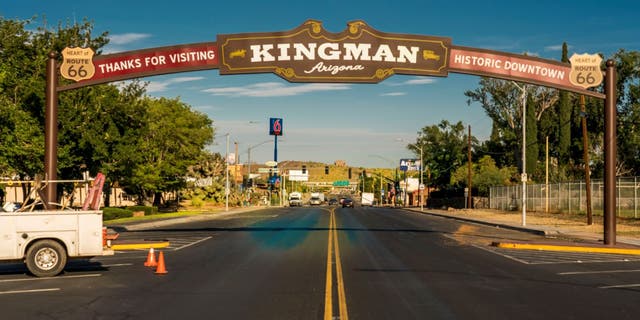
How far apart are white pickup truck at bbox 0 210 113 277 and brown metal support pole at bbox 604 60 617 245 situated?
17627 mm

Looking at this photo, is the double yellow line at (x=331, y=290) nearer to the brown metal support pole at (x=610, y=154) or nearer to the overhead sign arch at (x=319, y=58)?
the overhead sign arch at (x=319, y=58)

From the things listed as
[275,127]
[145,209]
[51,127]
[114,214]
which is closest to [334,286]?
[51,127]

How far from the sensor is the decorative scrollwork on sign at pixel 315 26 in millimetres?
25312

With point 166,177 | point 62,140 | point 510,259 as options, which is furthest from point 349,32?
point 166,177

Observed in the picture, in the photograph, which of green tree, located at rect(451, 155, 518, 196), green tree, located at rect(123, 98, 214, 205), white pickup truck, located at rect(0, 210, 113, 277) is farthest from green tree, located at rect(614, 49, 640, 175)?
white pickup truck, located at rect(0, 210, 113, 277)

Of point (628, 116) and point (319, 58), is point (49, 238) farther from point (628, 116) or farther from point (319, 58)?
point (628, 116)

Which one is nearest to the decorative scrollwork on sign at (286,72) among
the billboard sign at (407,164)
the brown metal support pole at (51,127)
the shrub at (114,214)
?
the brown metal support pole at (51,127)

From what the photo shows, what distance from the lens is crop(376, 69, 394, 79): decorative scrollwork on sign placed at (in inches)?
995

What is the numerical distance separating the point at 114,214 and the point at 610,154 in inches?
1396

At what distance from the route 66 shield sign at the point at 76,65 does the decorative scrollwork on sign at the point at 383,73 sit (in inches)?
400

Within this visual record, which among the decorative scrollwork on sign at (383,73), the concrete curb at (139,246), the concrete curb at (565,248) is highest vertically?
the decorative scrollwork on sign at (383,73)

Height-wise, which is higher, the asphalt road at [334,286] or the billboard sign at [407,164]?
the billboard sign at [407,164]

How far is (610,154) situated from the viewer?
82.0 ft

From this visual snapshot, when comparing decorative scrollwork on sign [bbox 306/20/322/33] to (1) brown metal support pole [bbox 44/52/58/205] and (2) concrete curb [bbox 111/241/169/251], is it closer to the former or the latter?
(1) brown metal support pole [bbox 44/52/58/205]
